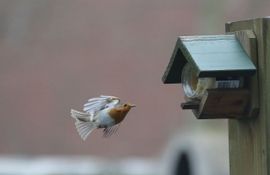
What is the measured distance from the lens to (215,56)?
222 cm

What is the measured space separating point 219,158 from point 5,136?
535cm

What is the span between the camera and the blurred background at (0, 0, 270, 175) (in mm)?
11109

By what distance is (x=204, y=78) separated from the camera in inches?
88.9

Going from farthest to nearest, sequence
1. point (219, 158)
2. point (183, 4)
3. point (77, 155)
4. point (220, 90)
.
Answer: point (183, 4) → point (77, 155) → point (219, 158) → point (220, 90)

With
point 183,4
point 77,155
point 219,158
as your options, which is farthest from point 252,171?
point 183,4

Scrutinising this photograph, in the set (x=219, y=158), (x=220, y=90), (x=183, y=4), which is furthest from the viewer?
(x=183, y=4)

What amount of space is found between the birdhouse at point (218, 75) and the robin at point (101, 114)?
0.18 m

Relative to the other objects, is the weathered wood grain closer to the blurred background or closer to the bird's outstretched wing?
the bird's outstretched wing

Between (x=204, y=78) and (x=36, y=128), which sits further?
(x=36, y=128)

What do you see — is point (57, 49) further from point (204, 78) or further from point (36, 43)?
point (204, 78)

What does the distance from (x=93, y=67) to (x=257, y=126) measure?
943 centimetres

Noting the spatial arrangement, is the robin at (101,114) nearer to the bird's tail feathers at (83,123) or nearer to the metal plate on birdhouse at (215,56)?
the bird's tail feathers at (83,123)

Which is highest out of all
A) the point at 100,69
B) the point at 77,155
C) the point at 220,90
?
the point at 220,90

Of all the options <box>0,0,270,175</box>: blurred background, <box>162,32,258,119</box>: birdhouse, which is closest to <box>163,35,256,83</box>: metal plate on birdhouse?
<box>162,32,258,119</box>: birdhouse
